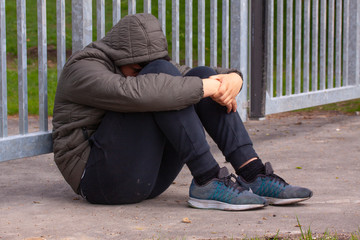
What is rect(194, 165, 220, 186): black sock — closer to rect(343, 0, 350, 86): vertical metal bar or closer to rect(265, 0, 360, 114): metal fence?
rect(265, 0, 360, 114): metal fence

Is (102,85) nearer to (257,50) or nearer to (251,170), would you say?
(251,170)

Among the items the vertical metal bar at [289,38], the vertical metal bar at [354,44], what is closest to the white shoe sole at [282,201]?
the vertical metal bar at [289,38]

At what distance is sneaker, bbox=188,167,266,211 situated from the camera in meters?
2.74

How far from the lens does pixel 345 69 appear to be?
19.6ft

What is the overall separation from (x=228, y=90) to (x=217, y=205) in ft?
1.59

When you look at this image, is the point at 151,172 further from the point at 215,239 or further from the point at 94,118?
the point at 215,239

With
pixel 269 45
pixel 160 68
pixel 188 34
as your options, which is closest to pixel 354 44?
pixel 269 45

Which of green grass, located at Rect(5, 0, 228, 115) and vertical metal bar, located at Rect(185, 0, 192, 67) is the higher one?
vertical metal bar, located at Rect(185, 0, 192, 67)

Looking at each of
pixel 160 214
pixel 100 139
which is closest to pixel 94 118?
pixel 100 139

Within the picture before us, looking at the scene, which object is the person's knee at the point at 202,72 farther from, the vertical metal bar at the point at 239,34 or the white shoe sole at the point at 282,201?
the vertical metal bar at the point at 239,34

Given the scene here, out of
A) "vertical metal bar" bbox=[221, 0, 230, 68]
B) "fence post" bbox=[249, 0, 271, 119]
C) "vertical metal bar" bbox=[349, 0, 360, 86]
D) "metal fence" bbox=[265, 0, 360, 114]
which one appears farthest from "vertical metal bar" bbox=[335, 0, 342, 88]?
"vertical metal bar" bbox=[221, 0, 230, 68]

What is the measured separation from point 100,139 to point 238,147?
58 cm

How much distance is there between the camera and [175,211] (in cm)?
279

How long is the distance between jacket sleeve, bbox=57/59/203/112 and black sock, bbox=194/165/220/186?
307 mm
